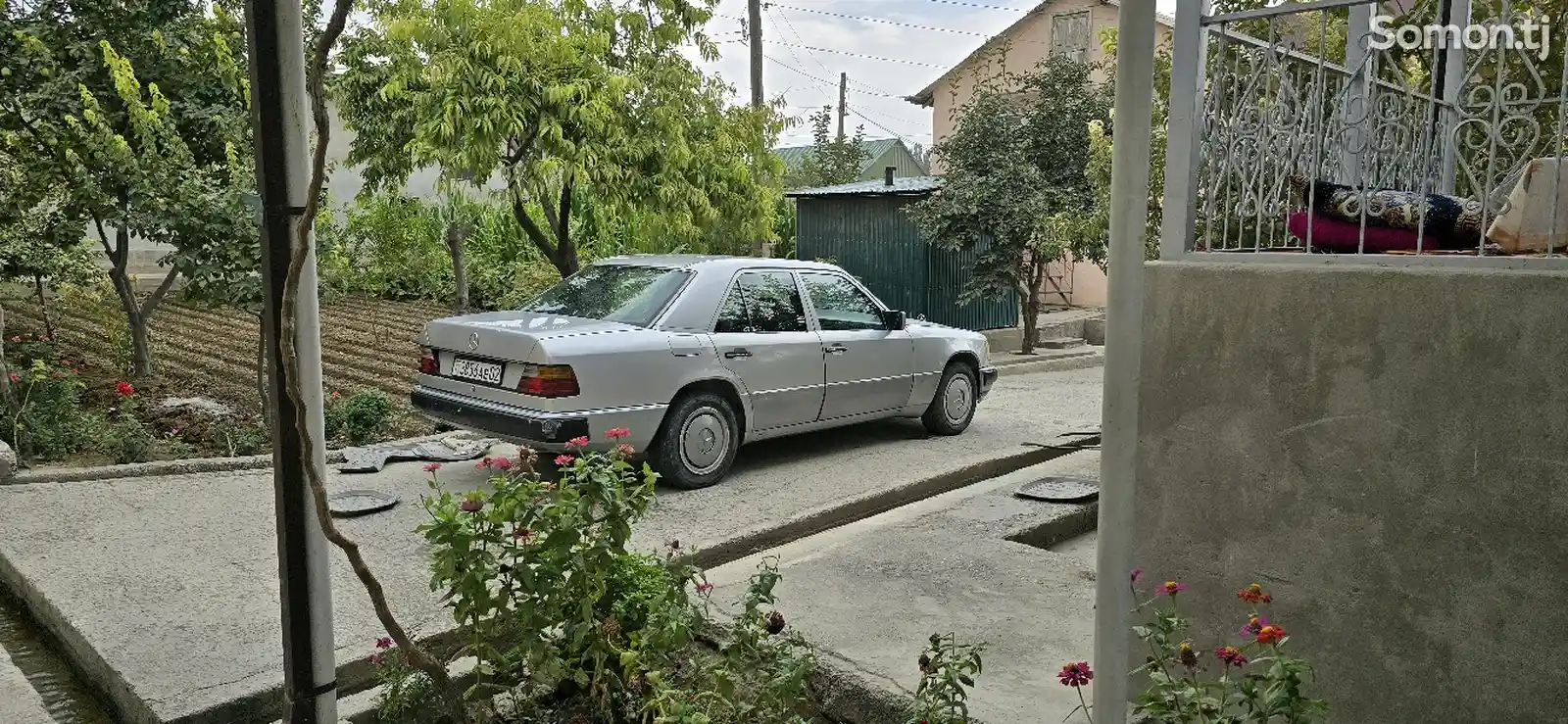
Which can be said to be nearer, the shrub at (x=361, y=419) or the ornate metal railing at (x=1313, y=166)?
the ornate metal railing at (x=1313, y=166)

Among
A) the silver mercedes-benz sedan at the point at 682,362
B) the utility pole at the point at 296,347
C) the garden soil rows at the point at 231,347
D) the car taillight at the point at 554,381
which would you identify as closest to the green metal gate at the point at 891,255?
the garden soil rows at the point at 231,347

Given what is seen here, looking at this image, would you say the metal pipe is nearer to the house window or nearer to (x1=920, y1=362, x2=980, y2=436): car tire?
(x1=920, y1=362, x2=980, y2=436): car tire

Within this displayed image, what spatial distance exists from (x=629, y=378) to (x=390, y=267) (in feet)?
43.1

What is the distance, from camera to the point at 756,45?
53.3 feet

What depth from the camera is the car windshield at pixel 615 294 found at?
7.35 m

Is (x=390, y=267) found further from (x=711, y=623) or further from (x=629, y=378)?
(x=711, y=623)

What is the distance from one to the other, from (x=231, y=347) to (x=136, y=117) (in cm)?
448

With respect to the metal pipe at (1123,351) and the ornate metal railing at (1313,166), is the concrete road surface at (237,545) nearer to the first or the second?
the metal pipe at (1123,351)

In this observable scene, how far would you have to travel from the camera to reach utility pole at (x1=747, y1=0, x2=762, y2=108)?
1592cm

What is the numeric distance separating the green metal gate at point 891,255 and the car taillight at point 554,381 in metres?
11.0

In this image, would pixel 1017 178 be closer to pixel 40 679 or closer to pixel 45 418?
pixel 45 418

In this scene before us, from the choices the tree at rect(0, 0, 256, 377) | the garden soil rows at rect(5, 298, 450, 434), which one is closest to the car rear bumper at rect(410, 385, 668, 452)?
the garden soil rows at rect(5, 298, 450, 434)

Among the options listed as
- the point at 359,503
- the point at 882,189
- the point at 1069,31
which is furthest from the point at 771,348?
the point at 1069,31

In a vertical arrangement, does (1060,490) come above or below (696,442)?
below
